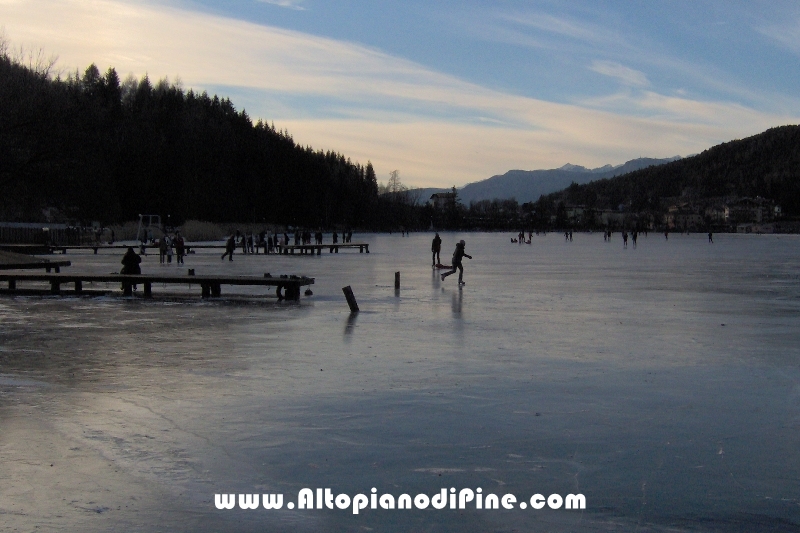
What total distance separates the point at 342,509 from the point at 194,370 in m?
5.07

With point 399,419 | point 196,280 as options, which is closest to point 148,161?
point 196,280

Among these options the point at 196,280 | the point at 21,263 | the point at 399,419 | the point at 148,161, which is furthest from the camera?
the point at 148,161

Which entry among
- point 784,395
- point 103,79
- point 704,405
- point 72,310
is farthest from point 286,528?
point 103,79

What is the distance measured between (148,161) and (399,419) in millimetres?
101873

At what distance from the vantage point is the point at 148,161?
10325 cm

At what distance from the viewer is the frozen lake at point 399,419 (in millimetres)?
5148

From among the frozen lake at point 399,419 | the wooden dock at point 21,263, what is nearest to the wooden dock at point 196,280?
the frozen lake at point 399,419

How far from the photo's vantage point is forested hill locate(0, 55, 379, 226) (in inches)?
1254

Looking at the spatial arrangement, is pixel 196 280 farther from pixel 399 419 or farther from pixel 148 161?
pixel 148 161

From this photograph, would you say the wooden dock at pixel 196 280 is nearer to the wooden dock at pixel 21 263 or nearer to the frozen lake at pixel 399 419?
the frozen lake at pixel 399 419

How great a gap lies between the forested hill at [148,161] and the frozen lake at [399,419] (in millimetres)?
18742

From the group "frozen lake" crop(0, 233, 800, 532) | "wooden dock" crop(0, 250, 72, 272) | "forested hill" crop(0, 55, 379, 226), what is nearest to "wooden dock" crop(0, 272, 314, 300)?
"frozen lake" crop(0, 233, 800, 532)

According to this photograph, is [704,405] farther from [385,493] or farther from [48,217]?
[48,217]

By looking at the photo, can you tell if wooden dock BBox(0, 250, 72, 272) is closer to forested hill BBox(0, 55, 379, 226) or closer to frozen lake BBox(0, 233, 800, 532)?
forested hill BBox(0, 55, 379, 226)
